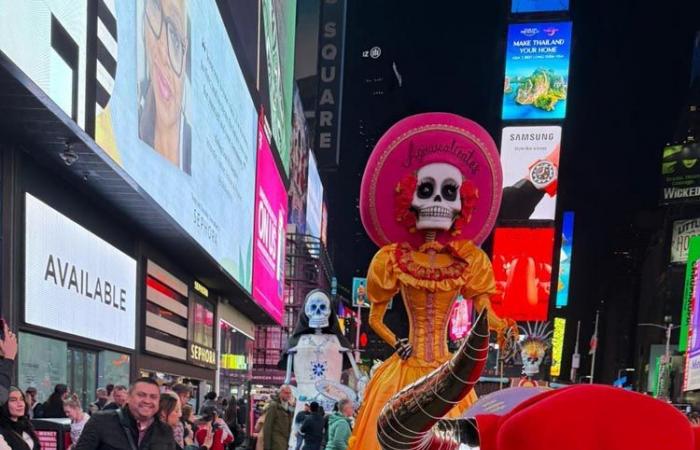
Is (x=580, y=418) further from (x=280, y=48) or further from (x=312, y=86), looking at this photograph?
(x=312, y=86)

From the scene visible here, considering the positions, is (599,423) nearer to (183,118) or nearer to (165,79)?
(165,79)

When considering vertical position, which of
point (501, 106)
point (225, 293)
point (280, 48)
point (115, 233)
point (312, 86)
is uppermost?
point (312, 86)

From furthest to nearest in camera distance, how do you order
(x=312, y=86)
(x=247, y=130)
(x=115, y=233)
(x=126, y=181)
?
1. (x=312, y=86)
2. (x=247, y=130)
3. (x=115, y=233)
4. (x=126, y=181)

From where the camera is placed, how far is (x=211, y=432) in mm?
6113

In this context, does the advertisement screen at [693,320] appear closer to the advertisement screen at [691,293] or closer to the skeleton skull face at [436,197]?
the advertisement screen at [691,293]

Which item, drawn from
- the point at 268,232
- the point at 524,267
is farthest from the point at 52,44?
the point at 524,267

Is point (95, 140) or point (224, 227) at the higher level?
point (95, 140)

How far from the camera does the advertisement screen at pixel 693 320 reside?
14086 millimetres

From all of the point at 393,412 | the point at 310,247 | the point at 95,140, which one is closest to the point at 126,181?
the point at 95,140

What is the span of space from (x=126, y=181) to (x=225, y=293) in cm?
1047

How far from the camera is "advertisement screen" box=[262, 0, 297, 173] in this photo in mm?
15784

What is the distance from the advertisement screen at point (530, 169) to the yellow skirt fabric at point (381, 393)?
1613 centimetres

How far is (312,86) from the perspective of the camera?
35.3 metres

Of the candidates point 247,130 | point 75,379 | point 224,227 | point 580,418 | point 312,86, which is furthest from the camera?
point 312,86
